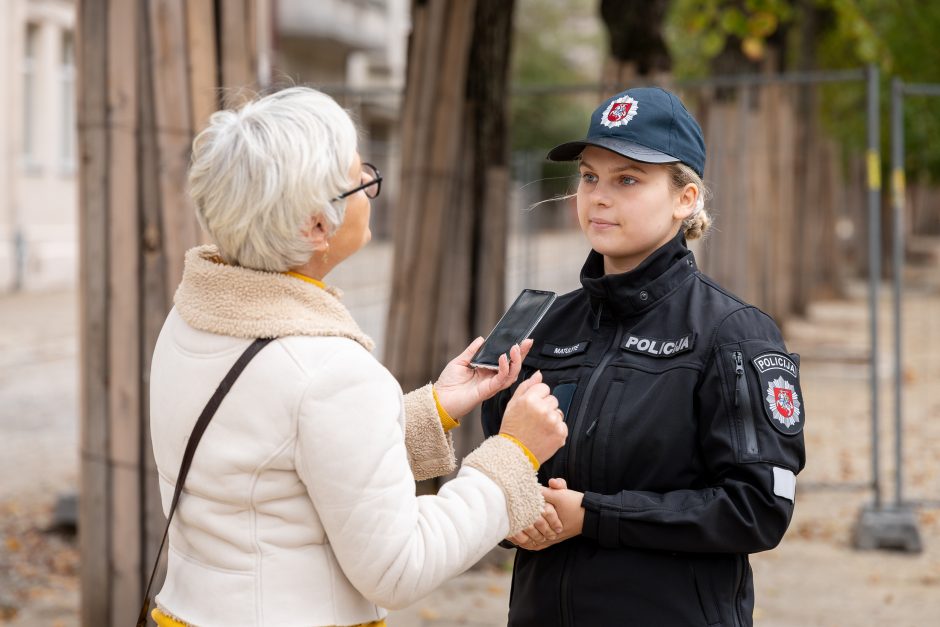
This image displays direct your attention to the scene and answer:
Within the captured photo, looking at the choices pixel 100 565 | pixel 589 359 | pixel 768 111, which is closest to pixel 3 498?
pixel 100 565

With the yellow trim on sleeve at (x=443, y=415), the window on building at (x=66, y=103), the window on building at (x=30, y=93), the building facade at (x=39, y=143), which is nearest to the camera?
the yellow trim on sleeve at (x=443, y=415)

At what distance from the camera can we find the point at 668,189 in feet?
8.43

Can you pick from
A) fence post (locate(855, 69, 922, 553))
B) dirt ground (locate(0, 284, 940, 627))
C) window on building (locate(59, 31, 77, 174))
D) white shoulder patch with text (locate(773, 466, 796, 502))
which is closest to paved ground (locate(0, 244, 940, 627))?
dirt ground (locate(0, 284, 940, 627))

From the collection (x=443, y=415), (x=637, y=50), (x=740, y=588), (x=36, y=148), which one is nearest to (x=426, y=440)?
(x=443, y=415)

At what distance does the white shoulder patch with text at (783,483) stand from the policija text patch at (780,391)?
0.25 ft

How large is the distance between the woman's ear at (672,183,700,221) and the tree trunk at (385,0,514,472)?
11.3 ft

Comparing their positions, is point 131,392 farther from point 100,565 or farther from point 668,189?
point 668,189

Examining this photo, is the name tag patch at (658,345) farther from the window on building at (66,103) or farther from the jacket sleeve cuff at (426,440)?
the window on building at (66,103)

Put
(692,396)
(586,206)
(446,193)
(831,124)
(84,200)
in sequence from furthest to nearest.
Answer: (831,124)
(446,193)
(84,200)
(586,206)
(692,396)

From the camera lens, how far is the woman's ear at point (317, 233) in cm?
217

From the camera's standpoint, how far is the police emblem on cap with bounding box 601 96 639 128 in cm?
254

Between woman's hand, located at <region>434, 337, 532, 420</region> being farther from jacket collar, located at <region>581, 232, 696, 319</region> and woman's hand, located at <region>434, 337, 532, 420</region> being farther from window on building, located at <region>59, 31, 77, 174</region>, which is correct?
window on building, located at <region>59, 31, 77, 174</region>

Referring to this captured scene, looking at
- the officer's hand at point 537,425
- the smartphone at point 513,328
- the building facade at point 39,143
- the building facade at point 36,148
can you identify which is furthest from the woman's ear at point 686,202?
the building facade at point 36,148

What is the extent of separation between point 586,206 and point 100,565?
303 centimetres
